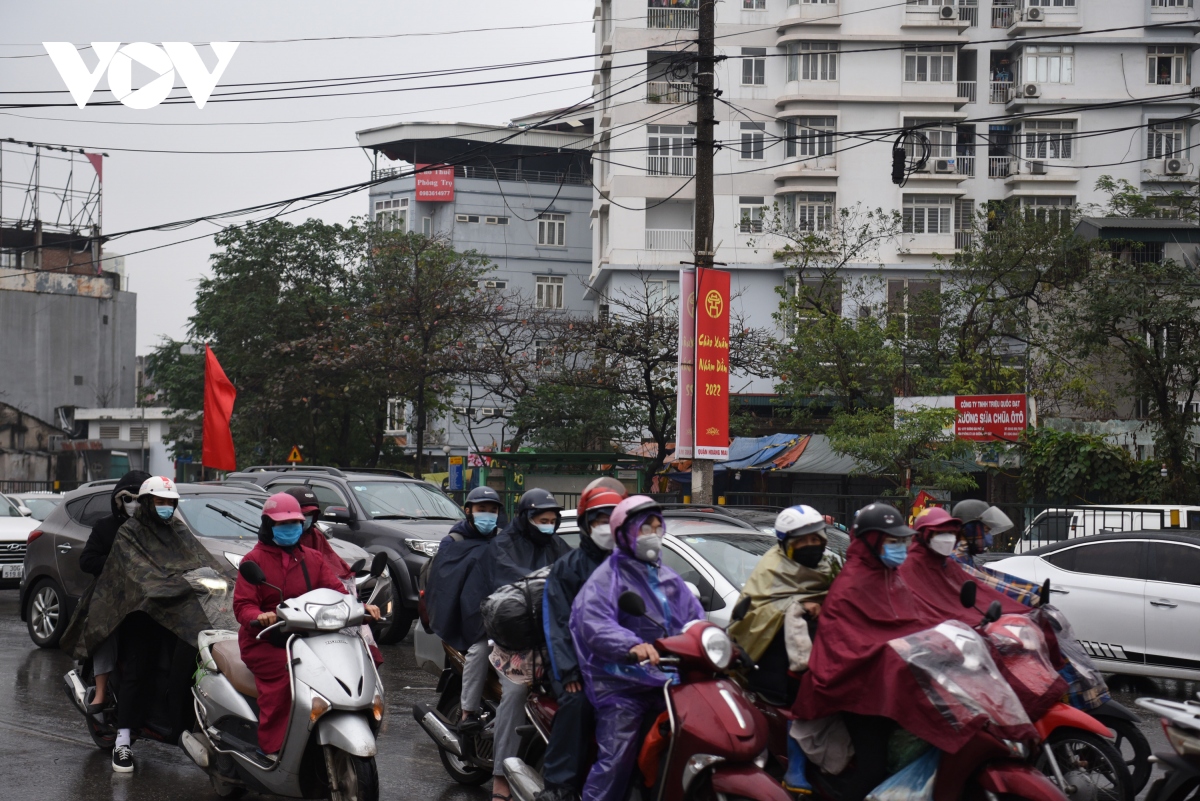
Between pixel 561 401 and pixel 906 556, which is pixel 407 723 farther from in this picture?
pixel 561 401

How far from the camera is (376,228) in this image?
119 ft

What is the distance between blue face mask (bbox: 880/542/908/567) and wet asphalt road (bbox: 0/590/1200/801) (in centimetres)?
296

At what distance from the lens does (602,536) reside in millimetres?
5766

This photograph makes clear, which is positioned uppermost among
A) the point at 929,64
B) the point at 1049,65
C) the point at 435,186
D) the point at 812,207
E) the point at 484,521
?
the point at 1049,65

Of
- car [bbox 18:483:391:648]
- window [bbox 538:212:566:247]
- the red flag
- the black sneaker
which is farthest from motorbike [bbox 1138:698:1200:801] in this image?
window [bbox 538:212:566:247]

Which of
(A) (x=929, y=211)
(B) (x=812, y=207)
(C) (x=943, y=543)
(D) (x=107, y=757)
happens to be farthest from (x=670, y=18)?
(C) (x=943, y=543)

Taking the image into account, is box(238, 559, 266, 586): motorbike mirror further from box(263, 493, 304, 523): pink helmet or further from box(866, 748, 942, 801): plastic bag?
box(866, 748, 942, 801): plastic bag

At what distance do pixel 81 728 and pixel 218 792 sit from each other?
277cm

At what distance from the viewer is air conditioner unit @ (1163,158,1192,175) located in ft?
154

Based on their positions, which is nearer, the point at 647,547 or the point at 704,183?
the point at 647,547

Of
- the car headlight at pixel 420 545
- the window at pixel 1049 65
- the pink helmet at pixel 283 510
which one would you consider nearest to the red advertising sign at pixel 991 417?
the car headlight at pixel 420 545

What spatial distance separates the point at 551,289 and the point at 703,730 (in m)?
54.1

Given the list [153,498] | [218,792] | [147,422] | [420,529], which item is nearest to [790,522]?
[218,792]

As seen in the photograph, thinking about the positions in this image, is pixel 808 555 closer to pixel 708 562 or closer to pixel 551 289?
pixel 708 562
